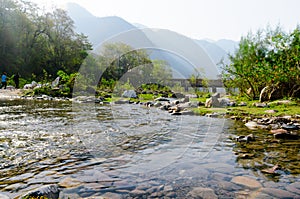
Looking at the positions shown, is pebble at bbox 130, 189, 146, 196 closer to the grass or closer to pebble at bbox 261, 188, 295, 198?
pebble at bbox 261, 188, 295, 198

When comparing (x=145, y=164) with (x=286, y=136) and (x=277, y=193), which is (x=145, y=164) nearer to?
(x=277, y=193)

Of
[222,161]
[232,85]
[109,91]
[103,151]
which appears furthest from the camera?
[109,91]

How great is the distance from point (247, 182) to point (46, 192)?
91.8 inches

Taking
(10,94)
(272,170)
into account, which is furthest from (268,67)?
(10,94)

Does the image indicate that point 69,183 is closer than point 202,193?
No

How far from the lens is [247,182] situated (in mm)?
3131

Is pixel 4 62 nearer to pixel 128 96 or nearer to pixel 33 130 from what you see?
pixel 128 96

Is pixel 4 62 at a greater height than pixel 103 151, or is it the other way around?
pixel 4 62

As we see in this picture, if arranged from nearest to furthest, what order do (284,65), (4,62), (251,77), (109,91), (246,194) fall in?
(246,194)
(284,65)
(251,77)
(109,91)
(4,62)

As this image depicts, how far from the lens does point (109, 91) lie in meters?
20.9

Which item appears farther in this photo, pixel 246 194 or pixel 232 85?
pixel 232 85

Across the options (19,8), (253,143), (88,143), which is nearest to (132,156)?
(88,143)

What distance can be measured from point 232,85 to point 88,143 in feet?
41.9

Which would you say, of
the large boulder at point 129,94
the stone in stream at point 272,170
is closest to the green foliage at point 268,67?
the large boulder at point 129,94
